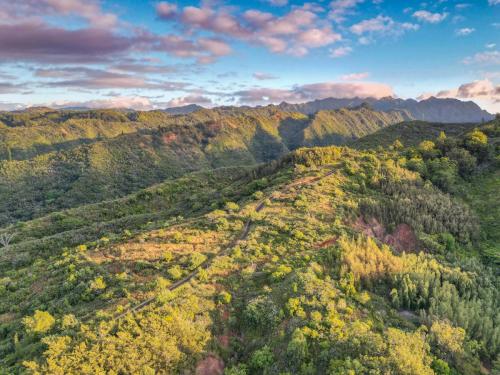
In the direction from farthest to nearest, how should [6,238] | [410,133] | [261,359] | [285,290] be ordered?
[410,133]
[6,238]
[285,290]
[261,359]

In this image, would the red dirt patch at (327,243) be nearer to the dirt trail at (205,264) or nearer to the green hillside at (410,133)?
the dirt trail at (205,264)

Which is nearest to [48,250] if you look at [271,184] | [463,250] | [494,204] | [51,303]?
[51,303]

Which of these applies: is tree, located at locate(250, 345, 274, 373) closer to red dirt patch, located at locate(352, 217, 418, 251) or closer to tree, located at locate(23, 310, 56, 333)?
tree, located at locate(23, 310, 56, 333)

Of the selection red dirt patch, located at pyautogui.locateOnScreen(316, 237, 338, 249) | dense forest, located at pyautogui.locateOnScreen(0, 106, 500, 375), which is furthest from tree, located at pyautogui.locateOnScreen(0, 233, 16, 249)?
red dirt patch, located at pyautogui.locateOnScreen(316, 237, 338, 249)

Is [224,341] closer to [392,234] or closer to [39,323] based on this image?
[39,323]

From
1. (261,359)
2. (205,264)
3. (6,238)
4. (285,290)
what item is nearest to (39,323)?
(205,264)

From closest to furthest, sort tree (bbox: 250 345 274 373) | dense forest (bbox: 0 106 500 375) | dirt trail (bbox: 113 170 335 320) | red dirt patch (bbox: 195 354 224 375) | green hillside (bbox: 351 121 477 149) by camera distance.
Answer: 1. dense forest (bbox: 0 106 500 375)
2. tree (bbox: 250 345 274 373)
3. red dirt patch (bbox: 195 354 224 375)
4. dirt trail (bbox: 113 170 335 320)
5. green hillside (bbox: 351 121 477 149)

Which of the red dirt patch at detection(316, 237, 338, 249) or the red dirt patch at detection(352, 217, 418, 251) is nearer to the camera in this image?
the red dirt patch at detection(316, 237, 338, 249)
